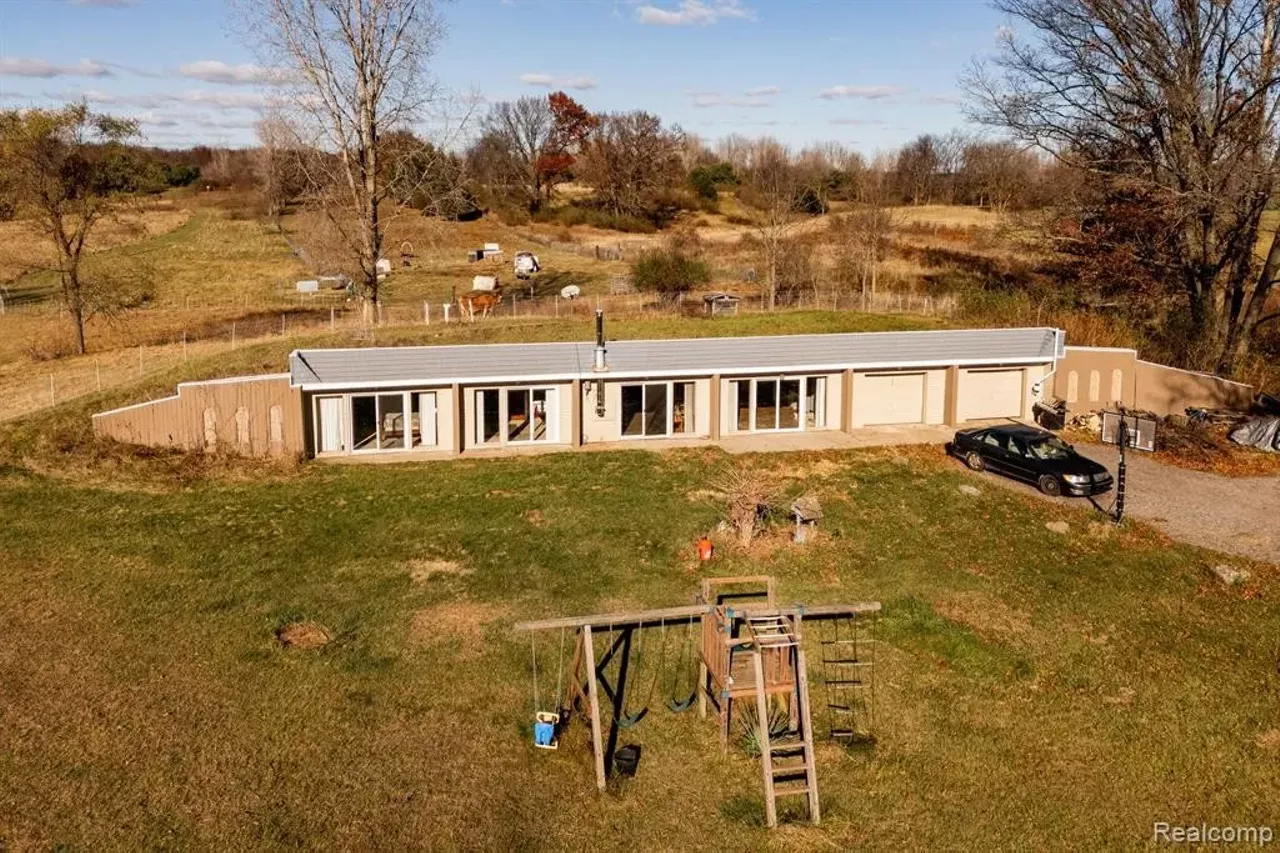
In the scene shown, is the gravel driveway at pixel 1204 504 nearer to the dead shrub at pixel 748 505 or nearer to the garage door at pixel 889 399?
the garage door at pixel 889 399

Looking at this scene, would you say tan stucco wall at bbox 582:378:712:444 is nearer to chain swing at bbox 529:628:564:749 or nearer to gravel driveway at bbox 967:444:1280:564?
gravel driveway at bbox 967:444:1280:564

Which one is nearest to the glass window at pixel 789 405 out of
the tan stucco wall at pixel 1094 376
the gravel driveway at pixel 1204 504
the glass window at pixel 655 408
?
the glass window at pixel 655 408

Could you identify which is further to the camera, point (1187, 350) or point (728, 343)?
point (1187, 350)

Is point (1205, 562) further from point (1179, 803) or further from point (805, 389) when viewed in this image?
point (805, 389)

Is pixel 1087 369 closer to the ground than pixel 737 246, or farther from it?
closer to the ground

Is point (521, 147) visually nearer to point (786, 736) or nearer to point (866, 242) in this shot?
point (866, 242)

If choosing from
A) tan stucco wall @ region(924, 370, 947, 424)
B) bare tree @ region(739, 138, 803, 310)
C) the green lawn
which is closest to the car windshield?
the green lawn

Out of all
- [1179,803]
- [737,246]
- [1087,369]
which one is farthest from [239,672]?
[737,246]

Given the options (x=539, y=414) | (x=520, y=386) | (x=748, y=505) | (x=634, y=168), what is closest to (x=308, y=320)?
(x=539, y=414)
